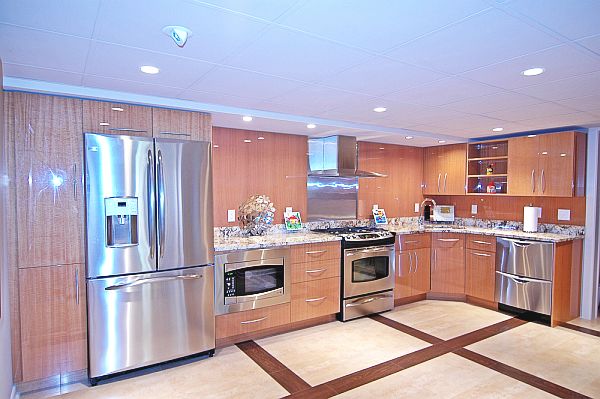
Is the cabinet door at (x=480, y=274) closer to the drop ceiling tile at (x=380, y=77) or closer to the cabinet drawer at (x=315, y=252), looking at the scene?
the cabinet drawer at (x=315, y=252)

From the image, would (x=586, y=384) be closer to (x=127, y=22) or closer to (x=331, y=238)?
(x=331, y=238)

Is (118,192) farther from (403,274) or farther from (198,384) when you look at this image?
(403,274)

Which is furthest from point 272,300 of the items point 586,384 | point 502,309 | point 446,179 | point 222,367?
point 446,179

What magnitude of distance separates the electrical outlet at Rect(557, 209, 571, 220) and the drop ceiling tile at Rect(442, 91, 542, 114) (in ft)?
6.74

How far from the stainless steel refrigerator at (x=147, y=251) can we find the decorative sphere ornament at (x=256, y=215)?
2.68 feet

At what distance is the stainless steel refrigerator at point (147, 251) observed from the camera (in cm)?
276

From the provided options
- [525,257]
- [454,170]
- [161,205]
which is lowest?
[525,257]

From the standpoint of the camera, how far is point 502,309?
4516 mm

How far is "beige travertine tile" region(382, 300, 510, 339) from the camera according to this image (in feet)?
12.8

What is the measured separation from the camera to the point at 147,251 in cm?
292

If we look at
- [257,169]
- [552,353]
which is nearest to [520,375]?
[552,353]

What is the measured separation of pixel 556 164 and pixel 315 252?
2962 millimetres

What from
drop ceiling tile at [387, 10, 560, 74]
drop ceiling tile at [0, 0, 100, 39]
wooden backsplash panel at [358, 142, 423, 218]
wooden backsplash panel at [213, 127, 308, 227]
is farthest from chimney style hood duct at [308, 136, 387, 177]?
drop ceiling tile at [0, 0, 100, 39]

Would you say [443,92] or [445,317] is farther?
[445,317]
